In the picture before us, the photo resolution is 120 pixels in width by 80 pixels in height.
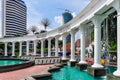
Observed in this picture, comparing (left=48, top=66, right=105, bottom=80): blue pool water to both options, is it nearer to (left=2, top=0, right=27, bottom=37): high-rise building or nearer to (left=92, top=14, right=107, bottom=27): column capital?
(left=92, top=14, right=107, bottom=27): column capital

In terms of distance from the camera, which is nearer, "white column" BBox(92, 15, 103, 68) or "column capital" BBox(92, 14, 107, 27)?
"white column" BBox(92, 15, 103, 68)

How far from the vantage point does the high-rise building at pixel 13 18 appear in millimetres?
142625

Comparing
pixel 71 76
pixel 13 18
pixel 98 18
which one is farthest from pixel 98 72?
pixel 13 18

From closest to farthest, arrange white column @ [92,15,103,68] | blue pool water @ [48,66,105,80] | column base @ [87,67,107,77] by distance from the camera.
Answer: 1. blue pool water @ [48,66,105,80]
2. column base @ [87,67,107,77]
3. white column @ [92,15,103,68]

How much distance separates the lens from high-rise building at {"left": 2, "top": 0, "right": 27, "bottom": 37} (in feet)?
468

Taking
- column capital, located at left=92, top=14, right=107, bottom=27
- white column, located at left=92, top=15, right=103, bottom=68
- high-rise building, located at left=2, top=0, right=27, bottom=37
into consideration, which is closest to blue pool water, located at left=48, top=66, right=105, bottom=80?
white column, located at left=92, top=15, right=103, bottom=68

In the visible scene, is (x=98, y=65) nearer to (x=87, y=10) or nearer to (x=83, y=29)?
(x=87, y=10)

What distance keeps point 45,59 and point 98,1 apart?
1728 cm

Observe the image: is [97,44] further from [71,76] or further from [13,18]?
[13,18]

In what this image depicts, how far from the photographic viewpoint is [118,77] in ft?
40.9

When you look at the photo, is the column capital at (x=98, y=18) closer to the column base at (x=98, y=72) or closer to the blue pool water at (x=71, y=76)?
the column base at (x=98, y=72)

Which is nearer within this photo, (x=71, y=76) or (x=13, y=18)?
(x=71, y=76)

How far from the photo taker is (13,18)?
151000mm

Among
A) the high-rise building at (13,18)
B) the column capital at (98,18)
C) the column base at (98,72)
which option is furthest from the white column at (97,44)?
the high-rise building at (13,18)
